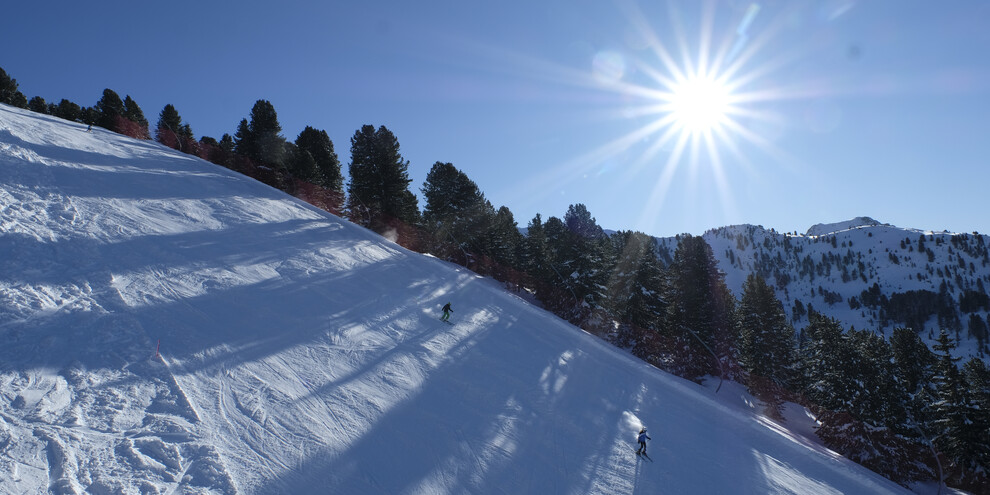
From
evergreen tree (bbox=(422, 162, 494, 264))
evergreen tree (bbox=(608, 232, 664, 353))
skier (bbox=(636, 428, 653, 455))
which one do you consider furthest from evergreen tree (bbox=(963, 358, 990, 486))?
evergreen tree (bbox=(422, 162, 494, 264))

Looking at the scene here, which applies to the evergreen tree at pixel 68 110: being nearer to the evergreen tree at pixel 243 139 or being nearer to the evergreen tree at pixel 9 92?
the evergreen tree at pixel 9 92

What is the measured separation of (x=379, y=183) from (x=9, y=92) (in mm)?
55090

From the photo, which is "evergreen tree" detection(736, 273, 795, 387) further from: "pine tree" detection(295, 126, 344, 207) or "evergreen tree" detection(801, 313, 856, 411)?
"pine tree" detection(295, 126, 344, 207)

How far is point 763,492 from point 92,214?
30.4 metres

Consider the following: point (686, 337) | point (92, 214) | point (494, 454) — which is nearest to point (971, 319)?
point (686, 337)

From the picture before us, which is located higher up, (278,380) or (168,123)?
(168,123)

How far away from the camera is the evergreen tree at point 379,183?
39250mm

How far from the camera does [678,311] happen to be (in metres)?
32.8

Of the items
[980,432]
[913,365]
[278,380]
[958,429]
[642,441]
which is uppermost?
[913,365]

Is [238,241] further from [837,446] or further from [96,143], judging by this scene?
[837,446]

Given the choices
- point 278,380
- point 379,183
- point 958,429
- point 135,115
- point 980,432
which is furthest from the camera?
point 135,115

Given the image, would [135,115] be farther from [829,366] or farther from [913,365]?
[913,365]

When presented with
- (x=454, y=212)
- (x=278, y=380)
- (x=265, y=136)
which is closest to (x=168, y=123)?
(x=265, y=136)

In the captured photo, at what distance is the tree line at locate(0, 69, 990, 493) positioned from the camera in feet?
79.7
